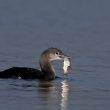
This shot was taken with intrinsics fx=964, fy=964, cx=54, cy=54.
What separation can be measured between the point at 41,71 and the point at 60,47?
492cm

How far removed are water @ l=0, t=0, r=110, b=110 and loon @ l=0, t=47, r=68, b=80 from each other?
275mm

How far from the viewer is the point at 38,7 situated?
44.1 metres

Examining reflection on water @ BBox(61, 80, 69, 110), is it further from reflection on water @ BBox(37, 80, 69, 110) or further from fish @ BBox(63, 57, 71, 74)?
fish @ BBox(63, 57, 71, 74)

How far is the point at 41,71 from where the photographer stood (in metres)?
22.6

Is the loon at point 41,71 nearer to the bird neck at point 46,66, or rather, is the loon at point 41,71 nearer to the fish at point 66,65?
the bird neck at point 46,66

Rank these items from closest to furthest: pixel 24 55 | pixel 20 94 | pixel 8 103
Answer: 1. pixel 8 103
2. pixel 20 94
3. pixel 24 55

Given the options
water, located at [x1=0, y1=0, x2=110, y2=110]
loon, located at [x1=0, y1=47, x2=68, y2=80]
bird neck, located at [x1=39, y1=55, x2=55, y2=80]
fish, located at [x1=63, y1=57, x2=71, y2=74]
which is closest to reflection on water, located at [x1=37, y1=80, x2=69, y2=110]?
water, located at [x1=0, y1=0, x2=110, y2=110]

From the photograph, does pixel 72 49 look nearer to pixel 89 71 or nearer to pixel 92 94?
pixel 89 71

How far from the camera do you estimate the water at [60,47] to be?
18.3m

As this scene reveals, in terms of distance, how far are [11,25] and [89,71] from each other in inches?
458

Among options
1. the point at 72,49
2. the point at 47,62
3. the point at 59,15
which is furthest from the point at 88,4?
the point at 47,62

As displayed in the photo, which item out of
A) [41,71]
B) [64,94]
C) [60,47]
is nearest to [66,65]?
[41,71]

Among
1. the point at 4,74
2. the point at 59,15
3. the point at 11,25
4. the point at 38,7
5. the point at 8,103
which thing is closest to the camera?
the point at 8,103

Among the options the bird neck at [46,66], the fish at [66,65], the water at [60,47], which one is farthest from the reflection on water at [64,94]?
the bird neck at [46,66]
